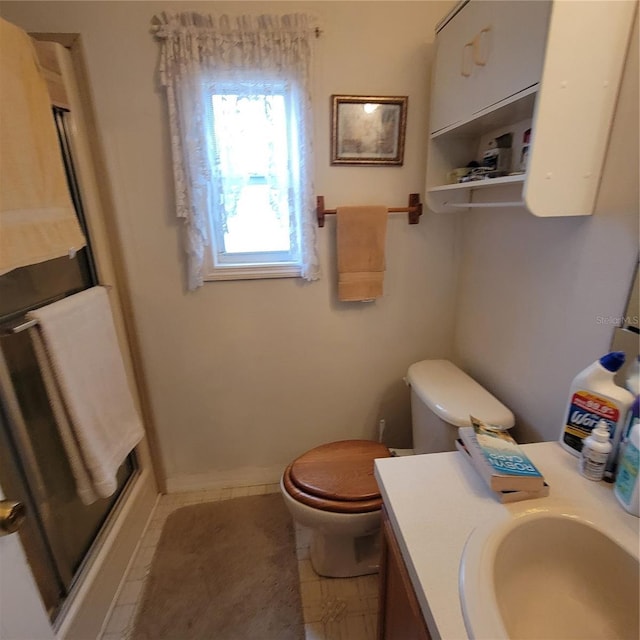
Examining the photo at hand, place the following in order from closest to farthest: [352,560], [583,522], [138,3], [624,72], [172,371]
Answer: [583,522] < [624,72] < [138,3] < [352,560] < [172,371]

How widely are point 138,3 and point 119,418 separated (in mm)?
1444

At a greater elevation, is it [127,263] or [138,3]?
[138,3]

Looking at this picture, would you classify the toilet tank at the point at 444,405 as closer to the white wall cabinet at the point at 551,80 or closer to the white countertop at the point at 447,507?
the white countertop at the point at 447,507

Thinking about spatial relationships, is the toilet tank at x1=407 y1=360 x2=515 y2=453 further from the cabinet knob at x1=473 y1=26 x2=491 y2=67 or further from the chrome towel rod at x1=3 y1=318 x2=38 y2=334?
the chrome towel rod at x1=3 y1=318 x2=38 y2=334

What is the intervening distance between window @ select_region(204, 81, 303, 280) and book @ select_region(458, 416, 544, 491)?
0.96 m

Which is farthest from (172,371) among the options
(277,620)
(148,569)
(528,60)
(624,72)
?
(624,72)

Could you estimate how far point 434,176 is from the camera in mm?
1423

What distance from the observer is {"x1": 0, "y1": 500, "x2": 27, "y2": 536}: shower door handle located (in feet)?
2.01

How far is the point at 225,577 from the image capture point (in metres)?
1.43

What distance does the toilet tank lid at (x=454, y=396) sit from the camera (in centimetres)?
120

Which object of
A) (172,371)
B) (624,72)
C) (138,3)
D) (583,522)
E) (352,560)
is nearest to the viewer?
(583,522)

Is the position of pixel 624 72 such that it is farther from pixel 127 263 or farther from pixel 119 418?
pixel 119 418

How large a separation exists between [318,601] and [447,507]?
0.91m

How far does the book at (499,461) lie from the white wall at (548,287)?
13.4 inches
